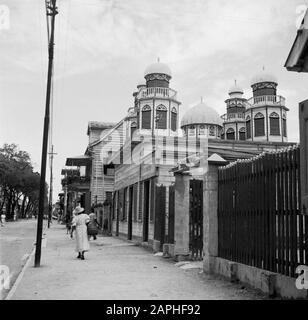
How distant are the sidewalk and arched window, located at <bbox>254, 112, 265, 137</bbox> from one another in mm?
48390

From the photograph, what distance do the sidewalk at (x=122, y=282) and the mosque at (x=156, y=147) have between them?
2.75 metres

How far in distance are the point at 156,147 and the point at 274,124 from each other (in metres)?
41.8

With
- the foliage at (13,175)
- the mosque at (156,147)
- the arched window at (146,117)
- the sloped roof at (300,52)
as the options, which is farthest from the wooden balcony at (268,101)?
the sloped roof at (300,52)

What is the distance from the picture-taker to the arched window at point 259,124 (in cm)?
5938

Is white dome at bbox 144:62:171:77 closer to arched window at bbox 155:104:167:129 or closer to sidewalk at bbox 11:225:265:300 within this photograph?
arched window at bbox 155:104:167:129

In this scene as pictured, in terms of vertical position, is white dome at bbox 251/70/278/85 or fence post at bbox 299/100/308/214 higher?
white dome at bbox 251/70/278/85

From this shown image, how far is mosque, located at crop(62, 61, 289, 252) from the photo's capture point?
1783cm

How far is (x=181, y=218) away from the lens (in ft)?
43.5

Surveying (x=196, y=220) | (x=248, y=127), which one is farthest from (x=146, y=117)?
(x=196, y=220)

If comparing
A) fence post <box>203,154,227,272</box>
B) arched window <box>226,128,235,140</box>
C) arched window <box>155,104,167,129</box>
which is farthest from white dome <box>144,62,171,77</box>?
fence post <box>203,154,227,272</box>

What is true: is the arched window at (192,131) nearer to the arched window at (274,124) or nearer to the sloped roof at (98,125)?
the arched window at (274,124)

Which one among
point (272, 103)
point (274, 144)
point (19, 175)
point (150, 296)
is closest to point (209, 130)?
point (272, 103)
